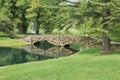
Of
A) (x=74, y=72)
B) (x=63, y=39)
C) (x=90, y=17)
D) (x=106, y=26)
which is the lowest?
(x=63, y=39)

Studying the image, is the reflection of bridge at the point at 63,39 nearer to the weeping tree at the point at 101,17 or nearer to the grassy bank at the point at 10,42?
the grassy bank at the point at 10,42

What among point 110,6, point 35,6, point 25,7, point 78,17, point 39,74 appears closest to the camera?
point 39,74

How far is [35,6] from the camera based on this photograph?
5428 centimetres

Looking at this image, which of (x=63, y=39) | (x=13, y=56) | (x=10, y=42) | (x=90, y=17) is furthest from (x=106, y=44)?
(x=10, y=42)

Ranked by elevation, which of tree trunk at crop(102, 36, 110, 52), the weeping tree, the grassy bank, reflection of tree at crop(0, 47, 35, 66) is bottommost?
the grassy bank

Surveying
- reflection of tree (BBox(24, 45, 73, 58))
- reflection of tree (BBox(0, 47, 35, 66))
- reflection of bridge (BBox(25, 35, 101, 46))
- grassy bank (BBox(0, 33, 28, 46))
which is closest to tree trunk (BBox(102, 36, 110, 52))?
reflection of tree (BBox(24, 45, 73, 58))

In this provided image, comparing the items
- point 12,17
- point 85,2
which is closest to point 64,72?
point 85,2

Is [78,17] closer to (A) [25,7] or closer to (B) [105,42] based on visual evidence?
(B) [105,42]

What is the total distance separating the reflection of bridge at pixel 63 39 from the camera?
1559 inches

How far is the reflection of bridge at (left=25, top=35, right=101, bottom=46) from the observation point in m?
39.6

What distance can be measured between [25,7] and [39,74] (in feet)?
139

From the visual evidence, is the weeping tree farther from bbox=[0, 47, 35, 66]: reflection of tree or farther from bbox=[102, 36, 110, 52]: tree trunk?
bbox=[0, 47, 35, 66]: reflection of tree

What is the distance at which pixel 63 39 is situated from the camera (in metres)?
44.3

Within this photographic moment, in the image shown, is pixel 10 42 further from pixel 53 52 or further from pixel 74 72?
pixel 74 72
